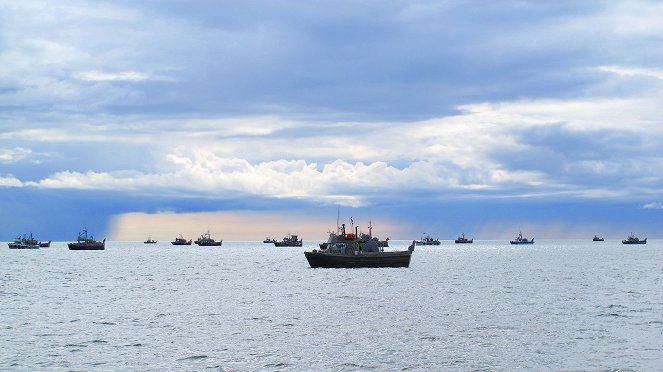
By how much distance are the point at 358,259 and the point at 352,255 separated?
161 centimetres

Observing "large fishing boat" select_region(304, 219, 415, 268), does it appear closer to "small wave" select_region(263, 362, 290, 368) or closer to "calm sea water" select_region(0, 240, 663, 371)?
"calm sea water" select_region(0, 240, 663, 371)

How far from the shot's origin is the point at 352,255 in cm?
12925

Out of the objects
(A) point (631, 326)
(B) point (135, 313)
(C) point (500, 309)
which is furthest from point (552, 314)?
(B) point (135, 313)

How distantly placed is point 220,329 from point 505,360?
904 inches

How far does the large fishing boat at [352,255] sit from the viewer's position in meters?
130

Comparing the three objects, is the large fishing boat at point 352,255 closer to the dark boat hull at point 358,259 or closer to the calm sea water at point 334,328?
the dark boat hull at point 358,259

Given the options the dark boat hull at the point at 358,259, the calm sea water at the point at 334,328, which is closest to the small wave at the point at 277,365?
the calm sea water at the point at 334,328

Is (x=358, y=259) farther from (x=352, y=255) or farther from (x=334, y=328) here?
(x=334, y=328)

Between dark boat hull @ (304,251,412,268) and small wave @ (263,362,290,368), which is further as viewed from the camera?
dark boat hull @ (304,251,412,268)

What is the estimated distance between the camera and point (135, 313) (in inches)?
2655

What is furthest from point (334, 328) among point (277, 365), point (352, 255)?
point (352, 255)

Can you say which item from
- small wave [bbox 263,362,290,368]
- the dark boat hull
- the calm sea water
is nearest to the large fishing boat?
the dark boat hull

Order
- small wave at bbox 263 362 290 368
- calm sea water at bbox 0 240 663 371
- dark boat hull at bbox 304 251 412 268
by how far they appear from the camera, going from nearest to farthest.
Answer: small wave at bbox 263 362 290 368
calm sea water at bbox 0 240 663 371
dark boat hull at bbox 304 251 412 268

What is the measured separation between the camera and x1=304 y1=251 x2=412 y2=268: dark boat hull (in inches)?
5123
